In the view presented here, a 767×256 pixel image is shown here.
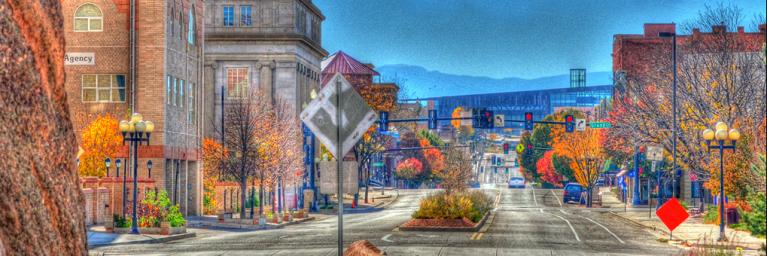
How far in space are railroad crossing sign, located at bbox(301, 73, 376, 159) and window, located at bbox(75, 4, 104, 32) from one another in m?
47.6

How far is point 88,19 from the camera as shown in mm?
59688

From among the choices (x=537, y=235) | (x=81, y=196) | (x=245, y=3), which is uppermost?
(x=245, y=3)

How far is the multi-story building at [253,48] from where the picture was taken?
9906 centimetres

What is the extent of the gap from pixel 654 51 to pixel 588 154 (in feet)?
46.2

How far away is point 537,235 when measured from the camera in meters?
43.0

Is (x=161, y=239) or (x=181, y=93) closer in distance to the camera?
(x=161, y=239)

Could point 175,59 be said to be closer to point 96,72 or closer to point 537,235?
point 96,72

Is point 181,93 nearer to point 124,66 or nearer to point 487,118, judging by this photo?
point 124,66

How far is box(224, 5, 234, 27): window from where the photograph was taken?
100312 millimetres

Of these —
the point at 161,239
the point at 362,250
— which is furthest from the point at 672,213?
the point at 362,250

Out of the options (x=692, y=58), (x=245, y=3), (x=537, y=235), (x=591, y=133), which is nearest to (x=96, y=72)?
(x=537, y=235)

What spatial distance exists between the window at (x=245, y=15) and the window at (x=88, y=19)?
4050 cm

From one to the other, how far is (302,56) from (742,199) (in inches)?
2438

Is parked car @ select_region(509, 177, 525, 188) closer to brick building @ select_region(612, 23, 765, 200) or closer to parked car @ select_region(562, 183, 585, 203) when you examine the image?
brick building @ select_region(612, 23, 765, 200)
